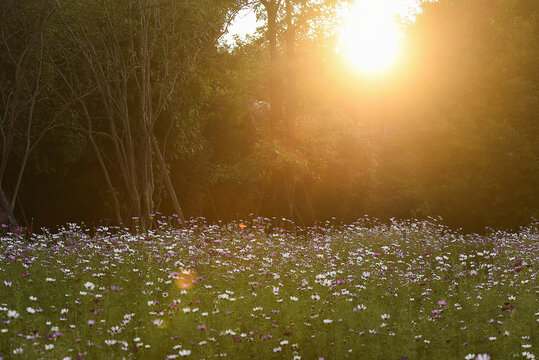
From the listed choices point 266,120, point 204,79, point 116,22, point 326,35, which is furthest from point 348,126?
point 116,22

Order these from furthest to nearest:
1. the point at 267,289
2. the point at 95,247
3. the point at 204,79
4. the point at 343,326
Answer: the point at 204,79 → the point at 95,247 → the point at 267,289 → the point at 343,326

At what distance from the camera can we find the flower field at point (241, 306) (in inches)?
247

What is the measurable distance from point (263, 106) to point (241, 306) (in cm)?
2148

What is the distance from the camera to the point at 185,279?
7973mm

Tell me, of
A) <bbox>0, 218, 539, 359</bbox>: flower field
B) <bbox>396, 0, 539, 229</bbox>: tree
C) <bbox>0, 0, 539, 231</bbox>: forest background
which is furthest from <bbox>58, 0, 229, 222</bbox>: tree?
<bbox>396, 0, 539, 229</bbox>: tree

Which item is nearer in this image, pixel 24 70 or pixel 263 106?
pixel 24 70

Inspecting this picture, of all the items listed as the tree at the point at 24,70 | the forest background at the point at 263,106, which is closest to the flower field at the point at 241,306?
the tree at the point at 24,70

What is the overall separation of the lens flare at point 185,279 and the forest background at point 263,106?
926 cm

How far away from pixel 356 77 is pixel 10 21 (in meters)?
26.8

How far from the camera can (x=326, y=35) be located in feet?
74.1

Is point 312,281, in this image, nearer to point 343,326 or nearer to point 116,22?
point 343,326

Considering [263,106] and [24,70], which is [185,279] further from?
[263,106]

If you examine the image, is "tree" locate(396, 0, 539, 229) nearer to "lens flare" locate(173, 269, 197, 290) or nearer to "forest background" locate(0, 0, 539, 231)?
"forest background" locate(0, 0, 539, 231)

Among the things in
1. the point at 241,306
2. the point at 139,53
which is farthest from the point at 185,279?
the point at 139,53
